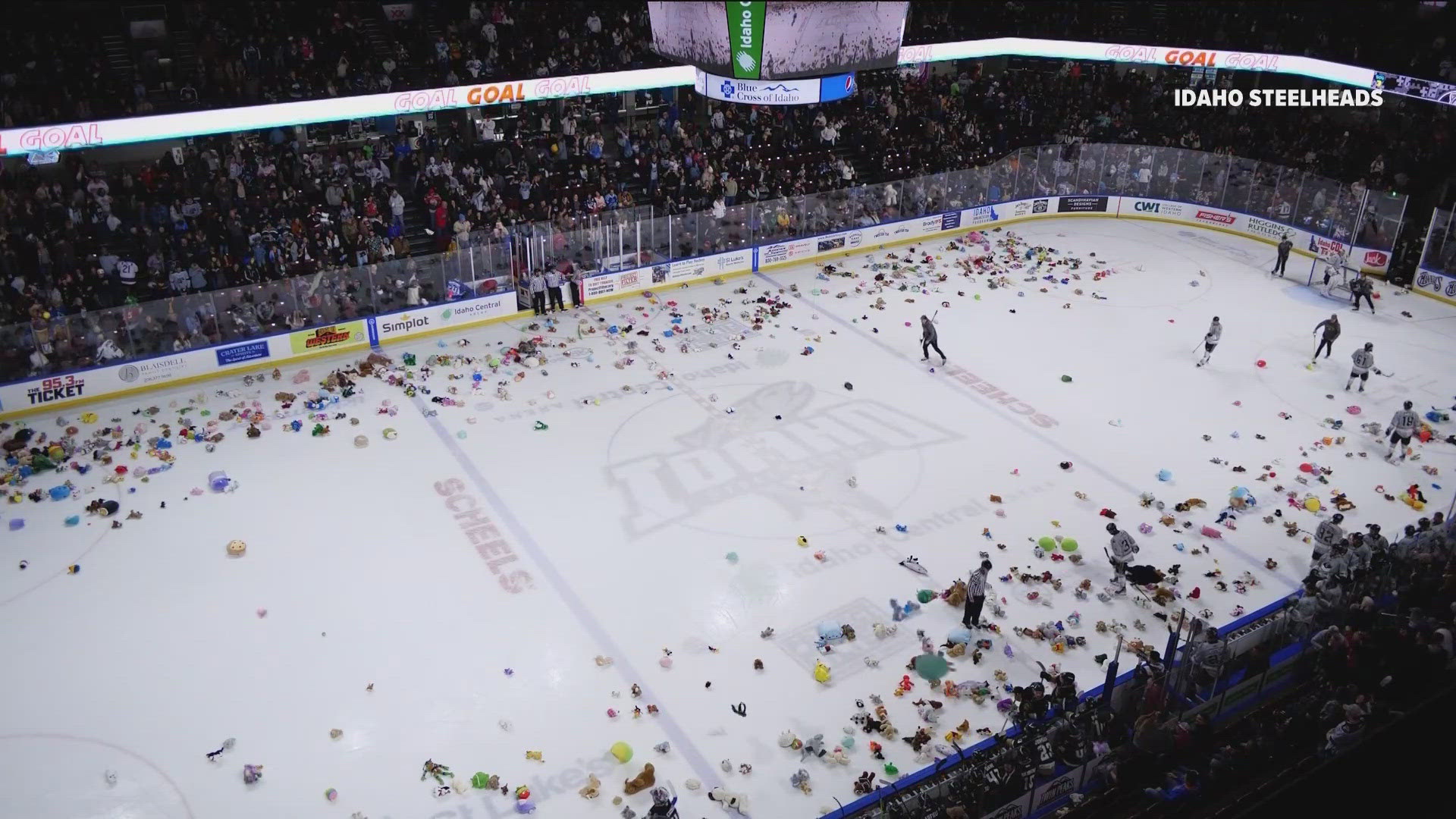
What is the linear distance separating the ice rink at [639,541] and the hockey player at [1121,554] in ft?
1.66

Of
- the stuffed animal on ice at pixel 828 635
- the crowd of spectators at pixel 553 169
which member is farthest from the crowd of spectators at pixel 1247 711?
the crowd of spectators at pixel 553 169

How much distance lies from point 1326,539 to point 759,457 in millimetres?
9036

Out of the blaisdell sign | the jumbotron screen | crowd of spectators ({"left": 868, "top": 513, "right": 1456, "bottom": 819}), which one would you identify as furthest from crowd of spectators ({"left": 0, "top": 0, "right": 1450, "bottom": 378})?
crowd of spectators ({"left": 868, "top": 513, "right": 1456, "bottom": 819})

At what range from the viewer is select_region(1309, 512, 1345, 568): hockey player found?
15.8 m

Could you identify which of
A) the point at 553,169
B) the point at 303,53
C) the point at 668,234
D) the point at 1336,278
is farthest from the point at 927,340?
the point at 303,53

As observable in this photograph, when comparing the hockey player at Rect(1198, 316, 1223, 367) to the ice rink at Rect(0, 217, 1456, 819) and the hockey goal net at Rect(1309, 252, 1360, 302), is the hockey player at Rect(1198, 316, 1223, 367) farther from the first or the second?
the hockey goal net at Rect(1309, 252, 1360, 302)

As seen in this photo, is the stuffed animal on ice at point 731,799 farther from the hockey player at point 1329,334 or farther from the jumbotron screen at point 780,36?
the hockey player at point 1329,334

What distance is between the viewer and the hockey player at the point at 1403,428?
19.2 meters

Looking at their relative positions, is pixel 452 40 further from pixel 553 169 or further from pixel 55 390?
pixel 55 390

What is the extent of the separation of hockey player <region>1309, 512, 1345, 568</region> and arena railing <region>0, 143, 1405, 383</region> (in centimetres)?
1591

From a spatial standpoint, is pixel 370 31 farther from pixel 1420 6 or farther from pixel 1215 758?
pixel 1420 6

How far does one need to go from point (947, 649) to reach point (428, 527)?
833 cm

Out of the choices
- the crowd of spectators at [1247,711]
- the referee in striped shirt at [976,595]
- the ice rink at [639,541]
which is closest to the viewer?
the crowd of spectators at [1247,711]

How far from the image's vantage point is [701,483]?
1892cm
